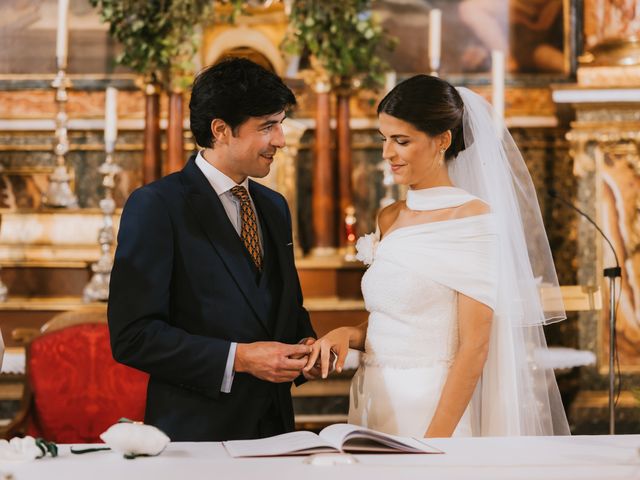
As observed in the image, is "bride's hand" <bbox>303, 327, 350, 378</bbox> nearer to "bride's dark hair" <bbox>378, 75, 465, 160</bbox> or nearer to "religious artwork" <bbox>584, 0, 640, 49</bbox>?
"bride's dark hair" <bbox>378, 75, 465, 160</bbox>

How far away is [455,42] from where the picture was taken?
654 cm

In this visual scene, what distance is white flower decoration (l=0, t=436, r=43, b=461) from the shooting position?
2062mm

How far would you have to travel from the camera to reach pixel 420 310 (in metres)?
3.09

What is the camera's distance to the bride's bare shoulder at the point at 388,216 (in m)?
3.38

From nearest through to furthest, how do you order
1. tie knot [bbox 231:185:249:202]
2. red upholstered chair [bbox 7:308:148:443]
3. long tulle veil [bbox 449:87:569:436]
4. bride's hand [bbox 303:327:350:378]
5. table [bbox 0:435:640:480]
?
table [bbox 0:435:640:480] < bride's hand [bbox 303:327:350:378] < tie knot [bbox 231:185:249:202] < long tulle veil [bbox 449:87:569:436] < red upholstered chair [bbox 7:308:148:443]

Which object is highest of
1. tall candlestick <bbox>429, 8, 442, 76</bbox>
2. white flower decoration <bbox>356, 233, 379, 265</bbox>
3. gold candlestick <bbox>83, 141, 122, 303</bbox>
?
tall candlestick <bbox>429, 8, 442, 76</bbox>

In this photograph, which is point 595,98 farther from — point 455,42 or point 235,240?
point 235,240

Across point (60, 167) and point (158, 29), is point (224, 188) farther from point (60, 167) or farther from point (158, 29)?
point (60, 167)

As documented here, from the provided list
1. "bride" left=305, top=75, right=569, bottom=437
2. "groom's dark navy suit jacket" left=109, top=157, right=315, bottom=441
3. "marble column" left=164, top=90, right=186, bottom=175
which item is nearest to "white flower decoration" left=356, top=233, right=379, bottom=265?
"bride" left=305, top=75, right=569, bottom=437

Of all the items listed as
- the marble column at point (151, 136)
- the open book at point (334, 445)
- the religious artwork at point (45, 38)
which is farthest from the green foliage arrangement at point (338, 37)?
the open book at point (334, 445)

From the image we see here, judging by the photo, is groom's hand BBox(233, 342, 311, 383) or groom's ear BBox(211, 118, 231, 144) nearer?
groom's hand BBox(233, 342, 311, 383)

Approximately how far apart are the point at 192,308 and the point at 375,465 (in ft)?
3.08

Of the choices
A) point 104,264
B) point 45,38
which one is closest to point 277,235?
point 104,264

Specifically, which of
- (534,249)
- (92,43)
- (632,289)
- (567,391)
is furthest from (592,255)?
(92,43)
